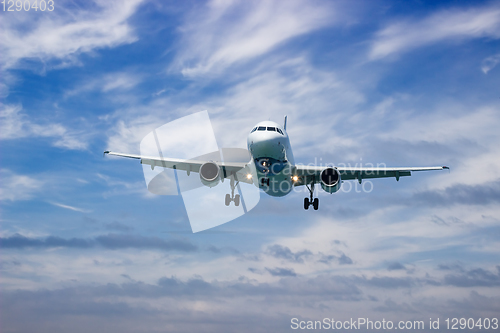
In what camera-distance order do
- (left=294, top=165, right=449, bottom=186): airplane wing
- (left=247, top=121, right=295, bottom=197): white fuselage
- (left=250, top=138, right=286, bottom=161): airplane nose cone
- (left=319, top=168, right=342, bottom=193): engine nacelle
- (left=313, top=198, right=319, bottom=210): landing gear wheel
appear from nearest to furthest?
(left=250, top=138, right=286, bottom=161): airplane nose cone → (left=247, top=121, right=295, bottom=197): white fuselage → (left=319, top=168, right=342, bottom=193): engine nacelle → (left=294, top=165, right=449, bottom=186): airplane wing → (left=313, top=198, right=319, bottom=210): landing gear wheel

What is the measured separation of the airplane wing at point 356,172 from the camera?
141 ft

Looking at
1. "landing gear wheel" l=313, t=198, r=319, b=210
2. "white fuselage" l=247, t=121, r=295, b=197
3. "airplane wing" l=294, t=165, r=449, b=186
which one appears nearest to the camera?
"white fuselage" l=247, t=121, r=295, b=197

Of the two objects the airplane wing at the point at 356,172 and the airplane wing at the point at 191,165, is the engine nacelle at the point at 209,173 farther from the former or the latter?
the airplane wing at the point at 356,172

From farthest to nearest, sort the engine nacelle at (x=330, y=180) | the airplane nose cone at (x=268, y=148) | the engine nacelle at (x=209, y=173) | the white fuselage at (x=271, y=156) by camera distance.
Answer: the engine nacelle at (x=209, y=173) → the engine nacelle at (x=330, y=180) → the white fuselage at (x=271, y=156) → the airplane nose cone at (x=268, y=148)

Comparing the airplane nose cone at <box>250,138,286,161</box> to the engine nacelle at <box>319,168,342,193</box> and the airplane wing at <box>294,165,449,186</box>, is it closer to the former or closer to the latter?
the engine nacelle at <box>319,168,342,193</box>

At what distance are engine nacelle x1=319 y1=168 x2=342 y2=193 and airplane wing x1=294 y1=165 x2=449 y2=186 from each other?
1104 mm

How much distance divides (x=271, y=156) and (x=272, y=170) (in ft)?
7.17

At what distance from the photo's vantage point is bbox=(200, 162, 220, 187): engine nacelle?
40.5m

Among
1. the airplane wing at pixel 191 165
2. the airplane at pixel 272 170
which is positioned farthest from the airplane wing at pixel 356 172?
the airplane wing at pixel 191 165

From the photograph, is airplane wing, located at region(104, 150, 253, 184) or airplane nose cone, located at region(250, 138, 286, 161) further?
airplane wing, located at region(104, 150, 253, 184)

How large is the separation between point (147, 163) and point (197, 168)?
16.4 ft

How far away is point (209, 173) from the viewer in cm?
4072

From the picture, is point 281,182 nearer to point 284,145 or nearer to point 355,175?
point 284,145

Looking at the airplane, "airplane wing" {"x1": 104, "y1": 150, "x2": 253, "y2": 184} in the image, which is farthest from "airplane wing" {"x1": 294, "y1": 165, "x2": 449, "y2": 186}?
"airplane wing" {"x1": 104, "y1": 150, "x2": 253, "y2": 184}
